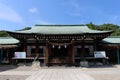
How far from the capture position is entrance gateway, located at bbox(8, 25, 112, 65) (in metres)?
16.9

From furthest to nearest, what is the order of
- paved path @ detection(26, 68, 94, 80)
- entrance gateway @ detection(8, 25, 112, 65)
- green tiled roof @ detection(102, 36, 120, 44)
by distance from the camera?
green tiled roof @ detection(102, 36, 120, 44) → entrance gateway @ detection(8, 25, 112, 65) → paved path @ detection(26, 68, 94, 80)

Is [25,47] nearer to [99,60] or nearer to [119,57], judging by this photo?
[99,60]

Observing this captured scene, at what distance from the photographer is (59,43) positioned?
57.4 feet

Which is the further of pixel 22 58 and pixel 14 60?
pixel 14 60

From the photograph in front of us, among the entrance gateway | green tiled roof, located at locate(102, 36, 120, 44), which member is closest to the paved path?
the entrance gateway

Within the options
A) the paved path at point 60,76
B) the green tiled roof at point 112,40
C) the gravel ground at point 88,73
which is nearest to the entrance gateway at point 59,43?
the green tiled roof at point 112,40

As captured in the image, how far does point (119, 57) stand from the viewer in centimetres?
2077

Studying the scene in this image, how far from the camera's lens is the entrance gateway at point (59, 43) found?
55.6 ft

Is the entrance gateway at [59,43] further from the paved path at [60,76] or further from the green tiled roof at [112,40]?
the paved path at [60,76]

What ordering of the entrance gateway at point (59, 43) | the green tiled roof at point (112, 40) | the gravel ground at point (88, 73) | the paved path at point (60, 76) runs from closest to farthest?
1. the paved path at point (60, 76)
2. the gravel ground at point (88, 73)
3. the entrance gateway at point (59, 43)
4. the green tiled roof at point (112, 40)

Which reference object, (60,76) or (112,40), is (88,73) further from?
(112,40)

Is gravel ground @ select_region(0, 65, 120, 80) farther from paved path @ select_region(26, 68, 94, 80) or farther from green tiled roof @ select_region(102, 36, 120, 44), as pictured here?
green tiled roof @ select_region(102, 36, 120, 44)

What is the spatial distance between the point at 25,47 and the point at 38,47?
148cm

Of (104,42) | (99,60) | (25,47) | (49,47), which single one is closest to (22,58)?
(25,47)
